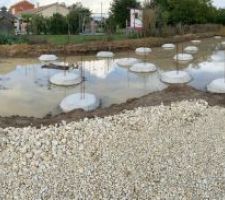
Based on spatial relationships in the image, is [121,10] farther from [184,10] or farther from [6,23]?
[6,23]

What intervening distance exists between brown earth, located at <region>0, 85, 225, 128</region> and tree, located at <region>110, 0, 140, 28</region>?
17114 mm

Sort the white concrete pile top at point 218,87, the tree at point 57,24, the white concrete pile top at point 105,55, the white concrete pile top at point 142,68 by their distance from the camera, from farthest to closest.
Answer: the tree at point 57,24
the white concrete pile top at point 105,55
the white concrete pile top at point 142,68
the white concrete pile top at point 218,87

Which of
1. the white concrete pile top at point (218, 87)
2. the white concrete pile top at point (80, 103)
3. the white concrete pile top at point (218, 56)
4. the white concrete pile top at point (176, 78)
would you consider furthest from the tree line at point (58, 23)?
the white concrete pile top at point (80, 103)

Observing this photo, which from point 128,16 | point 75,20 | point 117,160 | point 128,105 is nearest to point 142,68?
point 128,105

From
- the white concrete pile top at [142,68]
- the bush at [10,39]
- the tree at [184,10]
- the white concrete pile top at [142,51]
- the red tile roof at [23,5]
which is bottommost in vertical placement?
the white concrete pile top at [142,68]

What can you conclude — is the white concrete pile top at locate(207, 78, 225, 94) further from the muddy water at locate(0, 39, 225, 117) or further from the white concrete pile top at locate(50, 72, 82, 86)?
the white concrete pile top at locate(50, 72, 82, 86)

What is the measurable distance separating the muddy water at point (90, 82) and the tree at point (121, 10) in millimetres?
10301

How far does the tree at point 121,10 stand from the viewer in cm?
2549

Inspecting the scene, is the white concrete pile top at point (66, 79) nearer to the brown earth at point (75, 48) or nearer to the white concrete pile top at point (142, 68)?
the white concrete pile top at point (142, 68)

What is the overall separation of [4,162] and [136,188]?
1.73m

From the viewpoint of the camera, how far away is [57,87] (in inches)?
431

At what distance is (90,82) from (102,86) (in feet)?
1.83

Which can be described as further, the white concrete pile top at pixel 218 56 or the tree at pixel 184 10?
the tree at pixel 184 10

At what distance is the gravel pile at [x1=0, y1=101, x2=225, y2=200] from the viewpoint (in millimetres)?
4699
